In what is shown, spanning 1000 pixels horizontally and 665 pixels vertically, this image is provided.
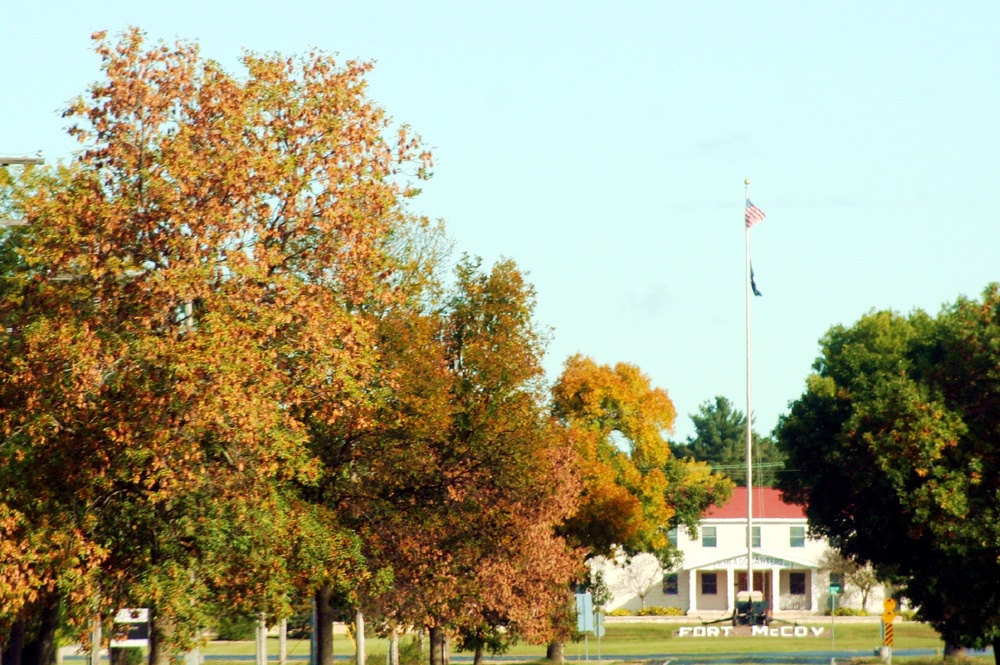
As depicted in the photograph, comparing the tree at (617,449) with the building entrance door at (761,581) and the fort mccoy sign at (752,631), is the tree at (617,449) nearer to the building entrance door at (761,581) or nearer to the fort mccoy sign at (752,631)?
the fort mccoy sign at (752,631)

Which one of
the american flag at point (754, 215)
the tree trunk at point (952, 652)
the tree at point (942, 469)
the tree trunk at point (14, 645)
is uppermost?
the american flag at point (754, 215)

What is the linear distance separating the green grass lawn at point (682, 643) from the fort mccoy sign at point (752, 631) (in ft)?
2.24

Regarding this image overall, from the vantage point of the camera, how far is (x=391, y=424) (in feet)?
96.9

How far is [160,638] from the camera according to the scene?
23.0 m

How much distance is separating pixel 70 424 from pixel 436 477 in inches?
473

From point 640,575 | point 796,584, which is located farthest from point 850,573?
point 640,575

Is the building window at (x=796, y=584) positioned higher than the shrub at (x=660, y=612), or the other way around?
the building window at (x=796, y=584)

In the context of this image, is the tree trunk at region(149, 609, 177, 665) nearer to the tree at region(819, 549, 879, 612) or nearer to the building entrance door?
the tree at region(819, 549, 879, 612)

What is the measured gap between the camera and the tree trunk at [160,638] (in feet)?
75.0

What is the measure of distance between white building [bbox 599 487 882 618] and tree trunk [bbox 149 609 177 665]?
7651 cm

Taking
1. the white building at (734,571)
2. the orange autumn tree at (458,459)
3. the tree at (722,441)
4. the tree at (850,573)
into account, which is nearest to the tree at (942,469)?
the orange autumn tree at (458,459)

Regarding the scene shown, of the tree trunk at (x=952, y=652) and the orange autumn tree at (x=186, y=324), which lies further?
the tree trunk at (x=952, y=652)

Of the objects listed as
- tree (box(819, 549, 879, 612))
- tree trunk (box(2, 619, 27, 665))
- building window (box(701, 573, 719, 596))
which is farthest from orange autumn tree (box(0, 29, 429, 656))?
building window (box(701, 573, 719, 596))

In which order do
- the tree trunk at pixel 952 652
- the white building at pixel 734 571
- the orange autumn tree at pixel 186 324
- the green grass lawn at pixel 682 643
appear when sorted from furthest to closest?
1. the white building at pixel 734 571
2. the green grass lawn at pixel 682 643
3. the tree trunk at pixel 952 652
4. the orange autumn tree at pixel 186 324
